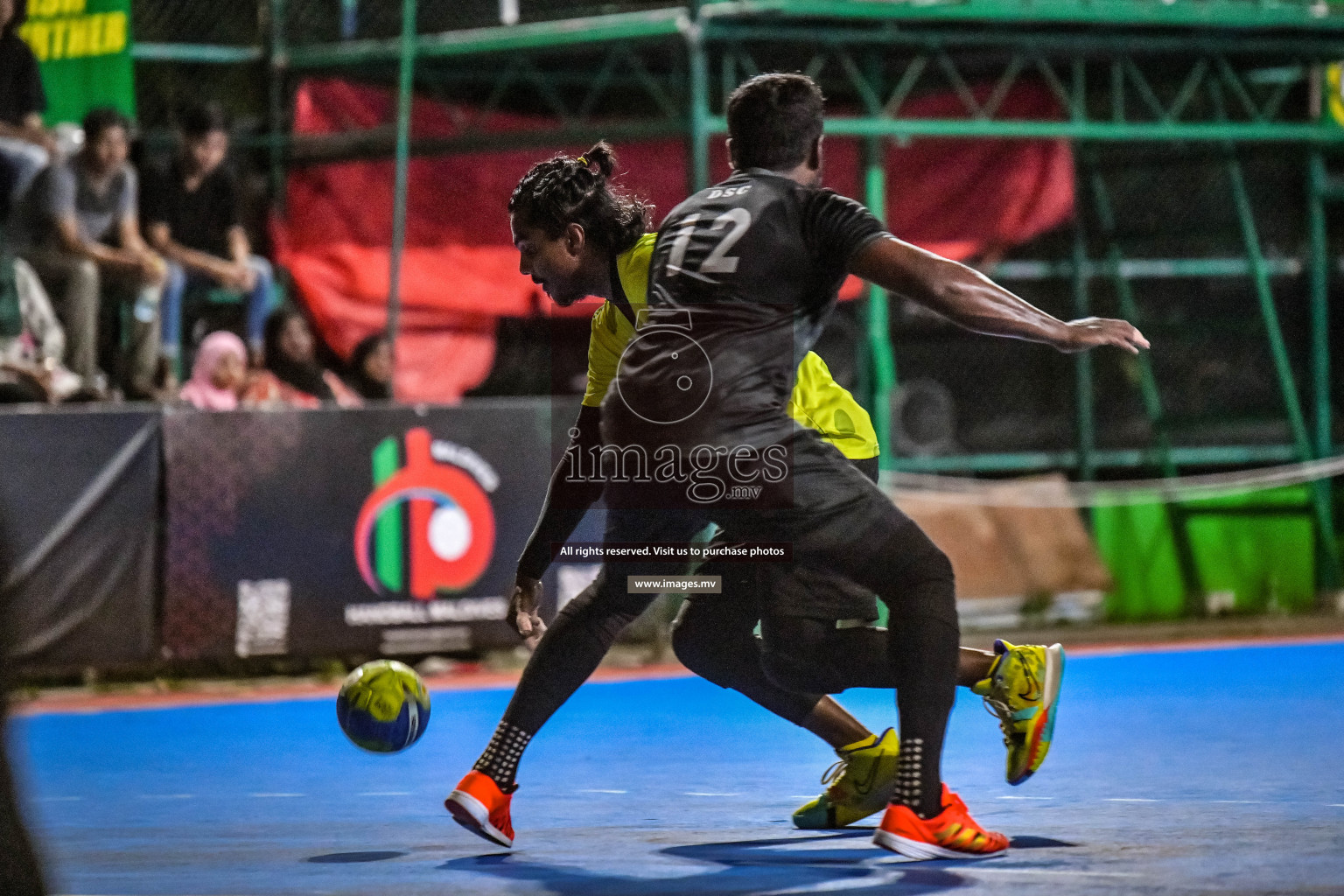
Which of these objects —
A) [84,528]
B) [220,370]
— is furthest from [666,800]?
[220,370]

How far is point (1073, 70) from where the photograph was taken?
560 inches

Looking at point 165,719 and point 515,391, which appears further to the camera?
point 515,391

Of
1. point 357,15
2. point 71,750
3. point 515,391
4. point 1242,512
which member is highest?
point 357,15

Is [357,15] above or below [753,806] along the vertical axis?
above

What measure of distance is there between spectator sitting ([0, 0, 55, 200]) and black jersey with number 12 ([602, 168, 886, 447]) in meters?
8.11

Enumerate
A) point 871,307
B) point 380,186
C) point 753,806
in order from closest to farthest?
point 753,806, point 871,307, point 380,186

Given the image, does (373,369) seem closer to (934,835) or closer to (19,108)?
(19,108)

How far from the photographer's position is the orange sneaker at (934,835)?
5062 millimetres

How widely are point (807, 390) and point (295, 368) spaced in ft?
25.2

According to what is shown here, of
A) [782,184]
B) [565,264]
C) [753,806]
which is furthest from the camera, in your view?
[753,806]

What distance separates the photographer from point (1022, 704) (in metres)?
5.57

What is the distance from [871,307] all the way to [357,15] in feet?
15.4

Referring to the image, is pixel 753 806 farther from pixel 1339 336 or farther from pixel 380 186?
pixel 1339 336

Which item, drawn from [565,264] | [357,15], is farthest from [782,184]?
[357,15]
